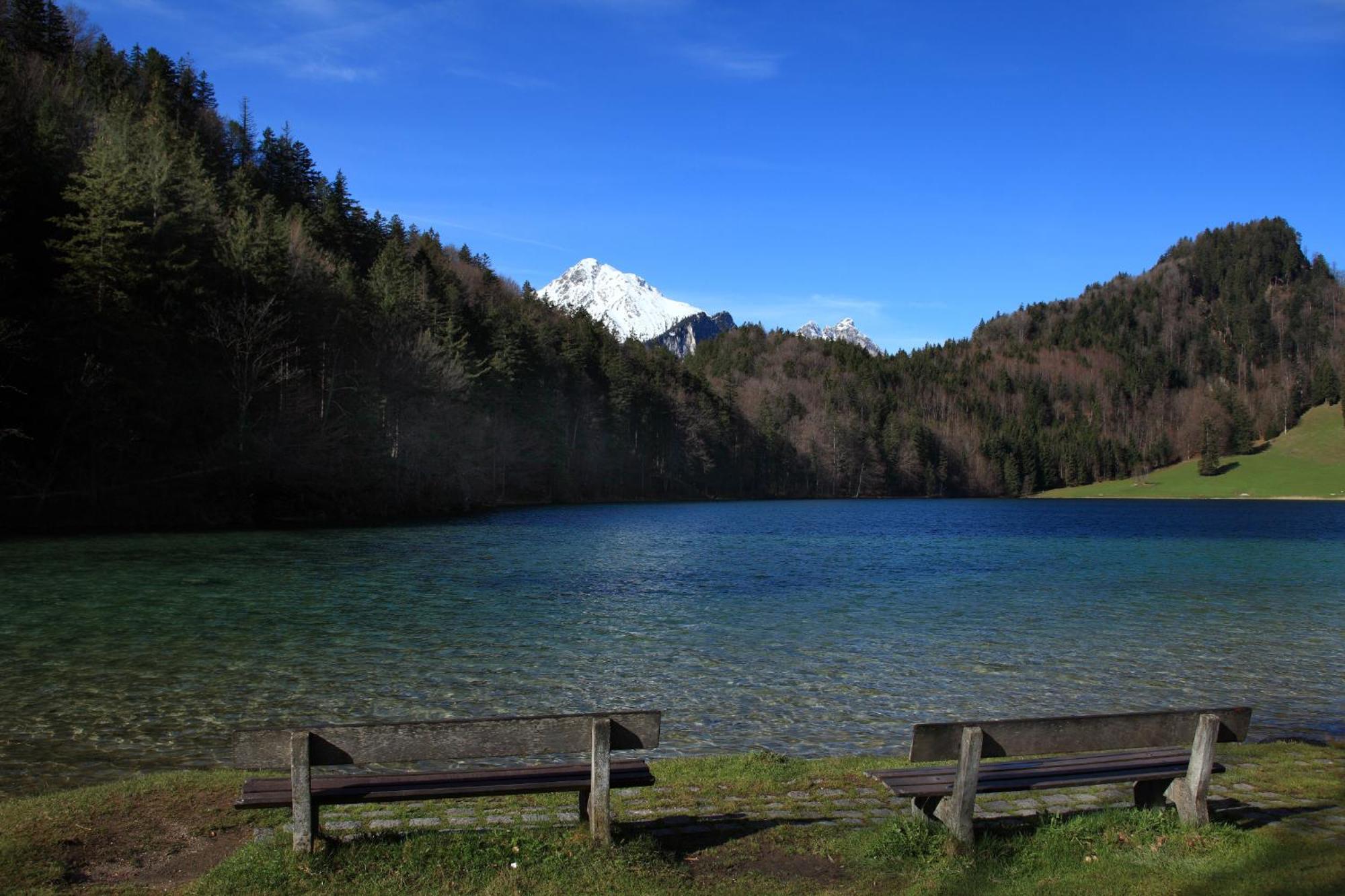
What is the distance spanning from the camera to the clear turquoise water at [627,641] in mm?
13047

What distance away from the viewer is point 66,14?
10469 centimetres

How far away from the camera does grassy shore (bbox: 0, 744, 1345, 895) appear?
20.5 ft

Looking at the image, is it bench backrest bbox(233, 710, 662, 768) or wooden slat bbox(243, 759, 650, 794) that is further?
wooden slat bbox(243, 759, 650, 794)

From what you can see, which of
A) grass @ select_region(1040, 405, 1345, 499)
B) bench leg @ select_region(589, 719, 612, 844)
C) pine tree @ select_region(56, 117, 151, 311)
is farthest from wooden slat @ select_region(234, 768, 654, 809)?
grass @ select_region(1040, 405, 1345, 499)

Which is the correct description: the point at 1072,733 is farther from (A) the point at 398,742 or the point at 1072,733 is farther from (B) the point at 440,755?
(A) the point at 398,742

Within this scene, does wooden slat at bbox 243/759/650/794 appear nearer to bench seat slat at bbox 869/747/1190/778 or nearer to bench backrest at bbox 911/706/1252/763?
bench seat slat at bbox 869/747/1190/778

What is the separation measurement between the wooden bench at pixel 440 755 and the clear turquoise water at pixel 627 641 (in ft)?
16.1

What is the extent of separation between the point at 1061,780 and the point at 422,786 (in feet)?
17.0

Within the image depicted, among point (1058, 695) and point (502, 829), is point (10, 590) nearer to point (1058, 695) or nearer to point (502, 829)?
point (502, 829)

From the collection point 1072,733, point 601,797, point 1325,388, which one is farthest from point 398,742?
point 1325,388

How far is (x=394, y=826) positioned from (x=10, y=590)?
23.9 meters

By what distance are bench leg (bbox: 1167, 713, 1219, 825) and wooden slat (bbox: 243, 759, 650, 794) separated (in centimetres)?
459

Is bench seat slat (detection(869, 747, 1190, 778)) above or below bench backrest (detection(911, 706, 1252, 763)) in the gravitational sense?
below

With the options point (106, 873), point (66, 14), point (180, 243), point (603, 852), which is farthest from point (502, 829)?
point (66, 14)
